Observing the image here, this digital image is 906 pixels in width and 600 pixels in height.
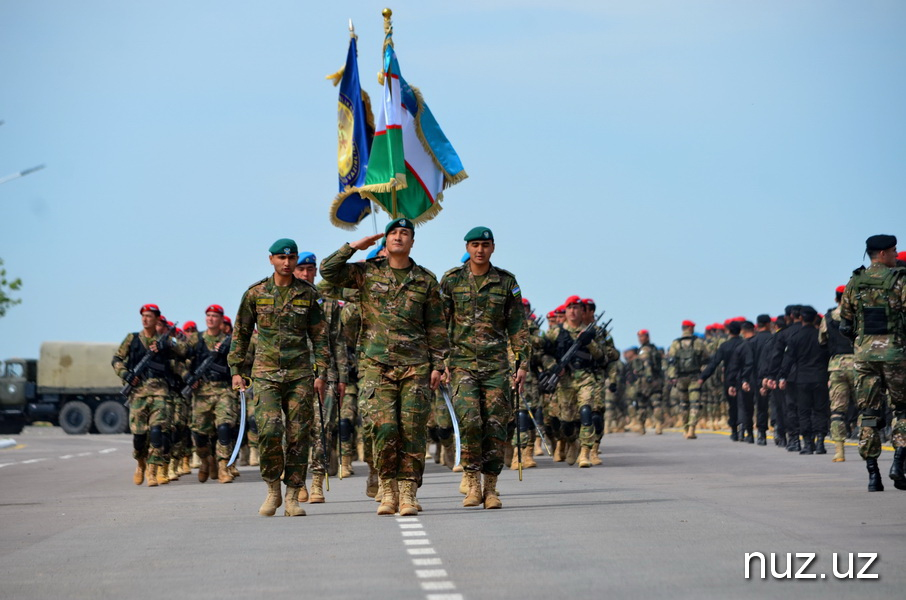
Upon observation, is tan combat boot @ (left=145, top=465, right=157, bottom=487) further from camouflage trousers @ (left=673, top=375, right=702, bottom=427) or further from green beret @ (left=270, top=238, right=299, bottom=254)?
camouflage trousers @ (left=673, top=375, right=702, bottom=427)

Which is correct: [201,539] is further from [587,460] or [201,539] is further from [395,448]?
[587,460]

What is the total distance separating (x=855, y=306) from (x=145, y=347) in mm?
8543

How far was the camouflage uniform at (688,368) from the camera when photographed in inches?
1242

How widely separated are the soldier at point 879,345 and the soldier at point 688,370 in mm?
16744

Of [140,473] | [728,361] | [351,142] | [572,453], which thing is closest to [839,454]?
[572,453]

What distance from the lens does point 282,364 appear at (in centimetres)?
1284

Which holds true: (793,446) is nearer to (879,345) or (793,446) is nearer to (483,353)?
(879,345)

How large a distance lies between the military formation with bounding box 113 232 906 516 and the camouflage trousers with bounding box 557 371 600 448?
2cm

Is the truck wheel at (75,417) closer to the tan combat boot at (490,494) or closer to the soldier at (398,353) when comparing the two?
the tan combat boot at (490,494)

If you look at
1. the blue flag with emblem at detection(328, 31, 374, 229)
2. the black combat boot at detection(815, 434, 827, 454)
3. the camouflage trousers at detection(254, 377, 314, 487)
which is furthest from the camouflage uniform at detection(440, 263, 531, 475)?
the black combat boot at detection(815, 434, 827, 454)

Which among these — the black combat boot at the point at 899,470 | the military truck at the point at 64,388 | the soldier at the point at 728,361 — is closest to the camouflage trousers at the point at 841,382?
the black combat boot at the point at 899,470

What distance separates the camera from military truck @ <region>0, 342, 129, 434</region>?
49.2 metres

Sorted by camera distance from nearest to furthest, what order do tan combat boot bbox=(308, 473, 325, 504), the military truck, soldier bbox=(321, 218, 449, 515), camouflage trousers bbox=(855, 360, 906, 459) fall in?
soldier bbox=(321, 218, 449, 515) < camouflage trousers bbox=(855, 360, 906, 459) < tan combat boot bbox=(308, 473, 325, 504) < the military truck

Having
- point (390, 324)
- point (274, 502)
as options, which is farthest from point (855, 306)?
point (274, 502)
